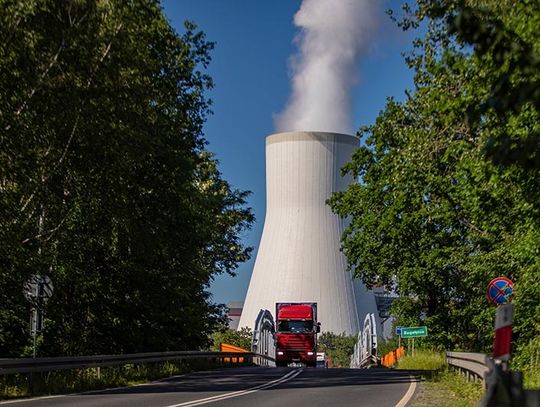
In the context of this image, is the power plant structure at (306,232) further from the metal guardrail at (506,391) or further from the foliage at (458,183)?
the metal guardrail at (506,391)

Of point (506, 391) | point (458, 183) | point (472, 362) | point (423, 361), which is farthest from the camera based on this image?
point (423, 361)

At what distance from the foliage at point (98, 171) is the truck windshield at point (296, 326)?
639 inches

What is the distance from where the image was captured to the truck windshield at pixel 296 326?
43.8 m

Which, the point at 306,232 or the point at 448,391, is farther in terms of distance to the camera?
the point at 306,232

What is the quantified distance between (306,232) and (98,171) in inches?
1414

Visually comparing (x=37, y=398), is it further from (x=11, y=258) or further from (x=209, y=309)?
(x=209, y=309)

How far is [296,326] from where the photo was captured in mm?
44031

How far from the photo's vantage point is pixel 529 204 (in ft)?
46.3

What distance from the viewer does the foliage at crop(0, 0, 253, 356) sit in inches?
586

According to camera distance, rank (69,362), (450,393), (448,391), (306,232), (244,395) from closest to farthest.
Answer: (244,395) < (450,393) < (448,391) < (69,362) < (306,232)

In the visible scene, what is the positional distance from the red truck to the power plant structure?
364 inches

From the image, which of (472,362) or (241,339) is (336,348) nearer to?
(241,339)

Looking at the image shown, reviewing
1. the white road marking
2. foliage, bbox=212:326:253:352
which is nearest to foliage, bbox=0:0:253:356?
the white road marking

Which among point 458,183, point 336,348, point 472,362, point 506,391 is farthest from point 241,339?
point 506,391
